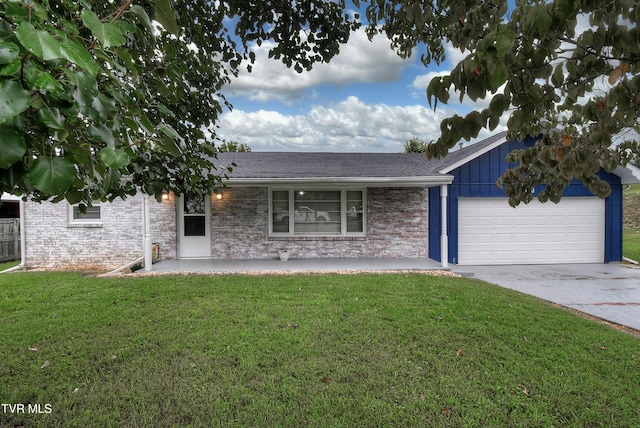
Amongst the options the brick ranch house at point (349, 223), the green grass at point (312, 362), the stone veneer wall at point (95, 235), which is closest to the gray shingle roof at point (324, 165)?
the brick ranch house at point (349, 223)

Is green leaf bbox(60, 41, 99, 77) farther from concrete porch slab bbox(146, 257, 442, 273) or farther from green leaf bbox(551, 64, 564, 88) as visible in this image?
concrete porch slab bbox(146, 257, 442, 273)

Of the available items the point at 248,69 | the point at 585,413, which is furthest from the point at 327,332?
the point at 248,69

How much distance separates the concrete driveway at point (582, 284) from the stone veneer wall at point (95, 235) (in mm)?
8552

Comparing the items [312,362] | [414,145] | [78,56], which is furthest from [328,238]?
[414,145]

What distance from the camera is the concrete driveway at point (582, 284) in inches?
225

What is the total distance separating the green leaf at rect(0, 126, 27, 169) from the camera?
25.0 inches

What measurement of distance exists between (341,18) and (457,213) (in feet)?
24.7

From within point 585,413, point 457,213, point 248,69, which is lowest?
point 585,413

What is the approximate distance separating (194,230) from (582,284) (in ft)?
33.5

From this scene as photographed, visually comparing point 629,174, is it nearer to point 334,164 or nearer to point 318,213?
point 334,164

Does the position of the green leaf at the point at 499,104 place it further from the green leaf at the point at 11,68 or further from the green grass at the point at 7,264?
the green grass at the point at 7,264

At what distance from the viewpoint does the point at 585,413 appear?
9.16 ft

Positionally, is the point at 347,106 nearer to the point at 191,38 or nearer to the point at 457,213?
the point at 457,213

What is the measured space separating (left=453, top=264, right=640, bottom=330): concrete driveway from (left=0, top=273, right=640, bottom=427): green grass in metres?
0.83
